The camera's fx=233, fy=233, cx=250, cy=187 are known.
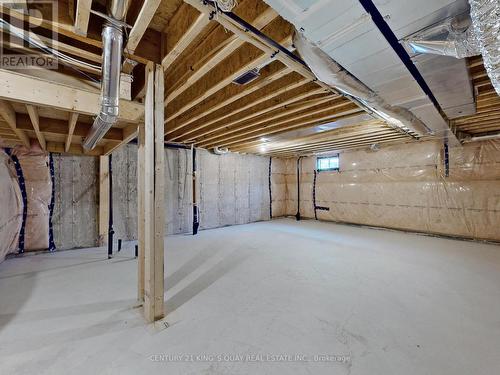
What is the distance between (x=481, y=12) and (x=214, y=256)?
12.2ft

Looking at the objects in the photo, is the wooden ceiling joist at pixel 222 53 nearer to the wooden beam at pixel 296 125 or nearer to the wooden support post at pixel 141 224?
the wooden support post at pixel 141 224

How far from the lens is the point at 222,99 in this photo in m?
2.82

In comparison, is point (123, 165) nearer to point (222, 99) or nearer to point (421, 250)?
point (222, 99)

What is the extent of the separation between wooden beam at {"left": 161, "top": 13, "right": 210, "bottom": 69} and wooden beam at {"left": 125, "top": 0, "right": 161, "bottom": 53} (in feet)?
0.76

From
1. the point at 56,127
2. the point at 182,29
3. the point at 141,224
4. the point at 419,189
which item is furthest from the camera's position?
the point at 419,189

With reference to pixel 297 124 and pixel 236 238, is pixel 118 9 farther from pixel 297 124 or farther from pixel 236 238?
pixel 236 238

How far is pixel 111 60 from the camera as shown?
154 centimetres

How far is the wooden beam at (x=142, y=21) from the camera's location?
1.31m

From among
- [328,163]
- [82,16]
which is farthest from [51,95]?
[328,163]

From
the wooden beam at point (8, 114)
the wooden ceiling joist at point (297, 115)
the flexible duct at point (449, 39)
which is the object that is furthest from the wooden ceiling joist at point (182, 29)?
the wooden beam at point (8, 114)

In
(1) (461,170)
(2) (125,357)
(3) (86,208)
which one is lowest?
(2) (125,357)

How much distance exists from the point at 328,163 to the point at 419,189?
97.8 inches

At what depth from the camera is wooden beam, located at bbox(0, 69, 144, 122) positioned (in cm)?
167

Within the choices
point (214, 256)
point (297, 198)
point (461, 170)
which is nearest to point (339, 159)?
point (297, 198)
